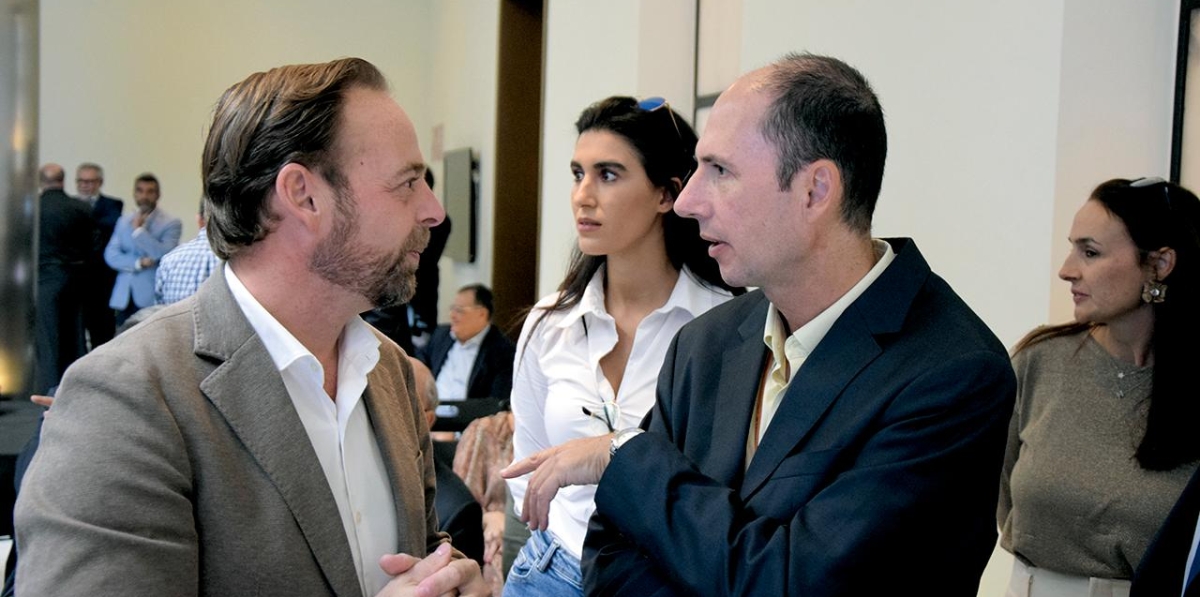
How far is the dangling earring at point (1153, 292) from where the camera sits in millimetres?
2588

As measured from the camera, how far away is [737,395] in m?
1.77

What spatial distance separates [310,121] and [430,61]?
1139 cm

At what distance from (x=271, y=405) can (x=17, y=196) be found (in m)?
7.90

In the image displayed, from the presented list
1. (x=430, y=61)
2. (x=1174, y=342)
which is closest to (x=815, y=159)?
(x=1174, y=342)

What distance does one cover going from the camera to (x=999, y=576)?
3.04m

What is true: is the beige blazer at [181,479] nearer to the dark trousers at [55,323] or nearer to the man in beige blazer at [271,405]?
the man in beige blazer at [271,405]

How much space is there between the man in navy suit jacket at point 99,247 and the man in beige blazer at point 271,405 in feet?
31.1

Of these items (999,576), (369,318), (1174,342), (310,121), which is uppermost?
(310,121)

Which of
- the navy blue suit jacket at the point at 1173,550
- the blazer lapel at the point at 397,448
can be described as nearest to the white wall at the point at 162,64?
the blazer lapel at the point at 397,448

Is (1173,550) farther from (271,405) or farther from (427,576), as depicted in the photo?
(271,405)

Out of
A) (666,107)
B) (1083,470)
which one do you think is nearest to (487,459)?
(666,107)

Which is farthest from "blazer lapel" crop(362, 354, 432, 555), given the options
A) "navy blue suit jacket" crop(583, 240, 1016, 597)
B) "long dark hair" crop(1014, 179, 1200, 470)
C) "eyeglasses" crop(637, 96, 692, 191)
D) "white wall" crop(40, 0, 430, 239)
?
"white wall" crop(40, 0, 430, 239)

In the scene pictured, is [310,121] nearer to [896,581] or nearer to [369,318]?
[896,581]

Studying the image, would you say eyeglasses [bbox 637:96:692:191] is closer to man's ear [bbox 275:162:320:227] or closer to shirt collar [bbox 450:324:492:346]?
man's ear [bbox 275:162:320:227]
